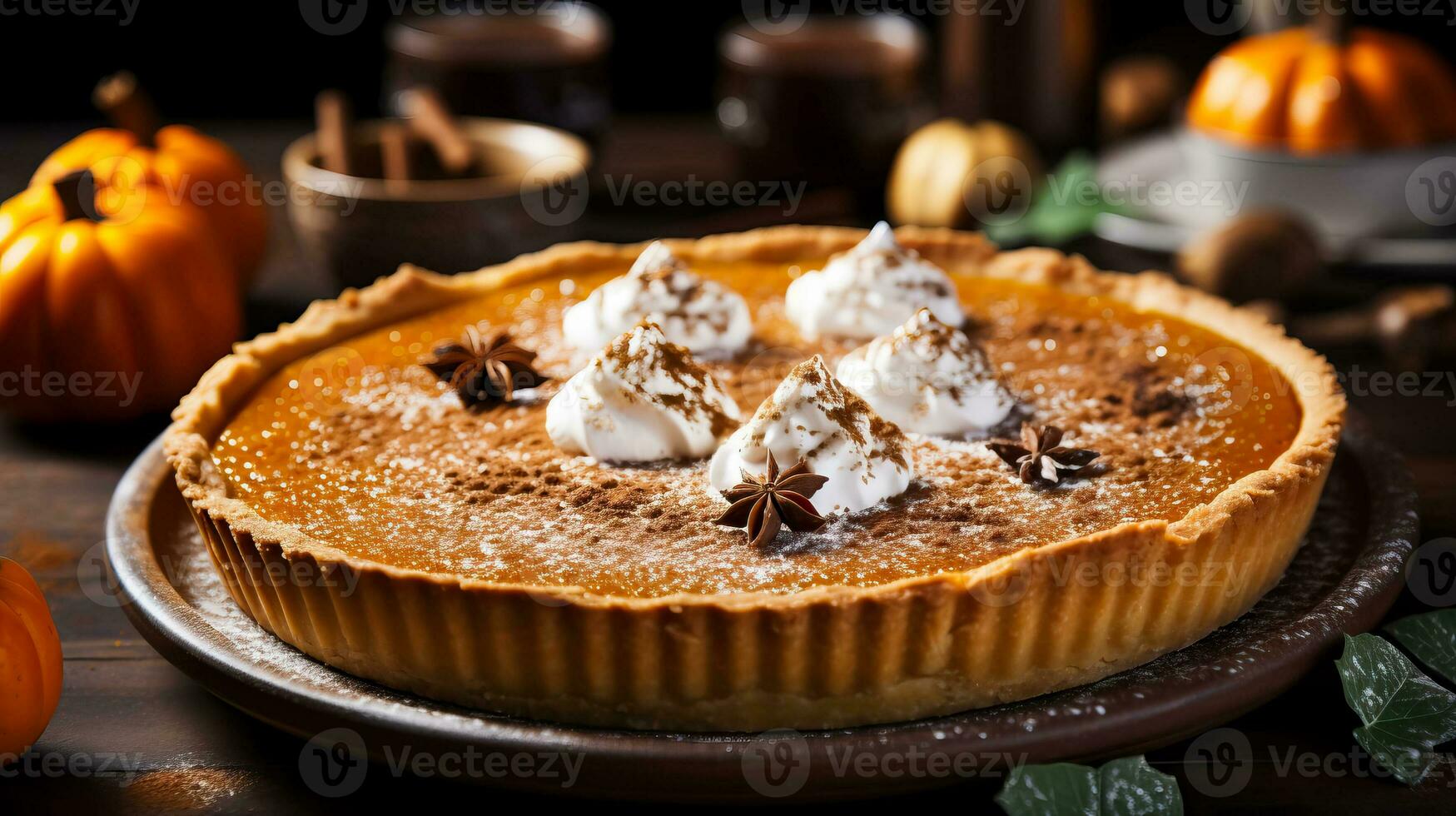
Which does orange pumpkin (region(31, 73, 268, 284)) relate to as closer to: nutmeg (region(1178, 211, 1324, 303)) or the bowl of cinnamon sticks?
the bowl of cinnamon sticks

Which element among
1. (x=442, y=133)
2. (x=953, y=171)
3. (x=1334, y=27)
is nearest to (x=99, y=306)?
(x=442, y=133)

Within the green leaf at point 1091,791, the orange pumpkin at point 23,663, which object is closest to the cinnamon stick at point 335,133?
the orange pumpkin at point 23,663

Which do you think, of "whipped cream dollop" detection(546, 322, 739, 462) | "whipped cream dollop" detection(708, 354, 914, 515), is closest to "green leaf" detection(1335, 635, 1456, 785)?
"whipped cream dollop" detection(708, 354, 914, 515)

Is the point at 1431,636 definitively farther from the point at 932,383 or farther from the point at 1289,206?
the point at 1289,206

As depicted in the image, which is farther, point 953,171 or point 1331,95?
point 953,171

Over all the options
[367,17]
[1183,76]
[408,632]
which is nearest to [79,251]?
[408,632]

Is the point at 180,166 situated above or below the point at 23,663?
above
